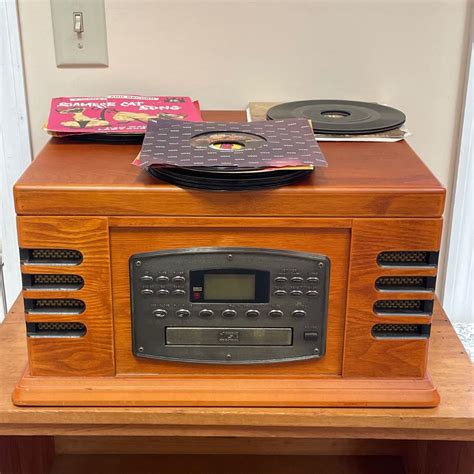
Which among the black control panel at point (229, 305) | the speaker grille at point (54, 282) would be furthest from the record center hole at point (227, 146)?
the speaker grille at point (54, 282)

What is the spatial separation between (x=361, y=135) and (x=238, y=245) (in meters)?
0.28

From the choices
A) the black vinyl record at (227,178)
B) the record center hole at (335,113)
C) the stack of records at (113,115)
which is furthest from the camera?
the record center hole at (335,113)

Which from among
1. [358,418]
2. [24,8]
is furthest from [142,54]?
[358,418]

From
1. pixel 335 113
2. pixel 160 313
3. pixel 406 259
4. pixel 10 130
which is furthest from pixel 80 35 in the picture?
pixel 406 259

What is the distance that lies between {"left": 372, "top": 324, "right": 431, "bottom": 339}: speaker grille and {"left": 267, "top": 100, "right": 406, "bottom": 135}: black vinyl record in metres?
0.28

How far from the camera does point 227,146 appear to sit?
86 centimetres

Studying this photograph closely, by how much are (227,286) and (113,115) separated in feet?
1.07

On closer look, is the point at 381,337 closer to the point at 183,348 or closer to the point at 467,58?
the point at 183,348

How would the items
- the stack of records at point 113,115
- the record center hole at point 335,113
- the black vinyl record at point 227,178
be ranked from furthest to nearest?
the record center hole at point 335,113 < the stack of records at point 113,115 < the black vinyl record at point 227,178

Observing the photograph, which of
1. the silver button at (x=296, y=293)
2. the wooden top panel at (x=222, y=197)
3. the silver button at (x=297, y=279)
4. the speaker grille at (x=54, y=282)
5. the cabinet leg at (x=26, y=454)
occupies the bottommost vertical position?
the cabinet leg at (x=26, y=454)

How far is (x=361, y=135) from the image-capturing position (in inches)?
39.2

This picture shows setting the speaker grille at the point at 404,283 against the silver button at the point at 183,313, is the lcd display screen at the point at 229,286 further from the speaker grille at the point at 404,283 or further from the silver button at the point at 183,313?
the speaker grille at the point at 404,283

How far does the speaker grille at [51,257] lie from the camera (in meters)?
0.82

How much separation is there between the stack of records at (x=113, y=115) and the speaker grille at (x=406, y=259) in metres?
0.35
